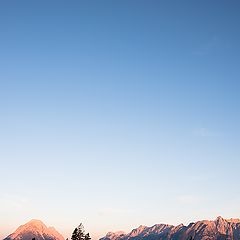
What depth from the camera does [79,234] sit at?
95.4m
